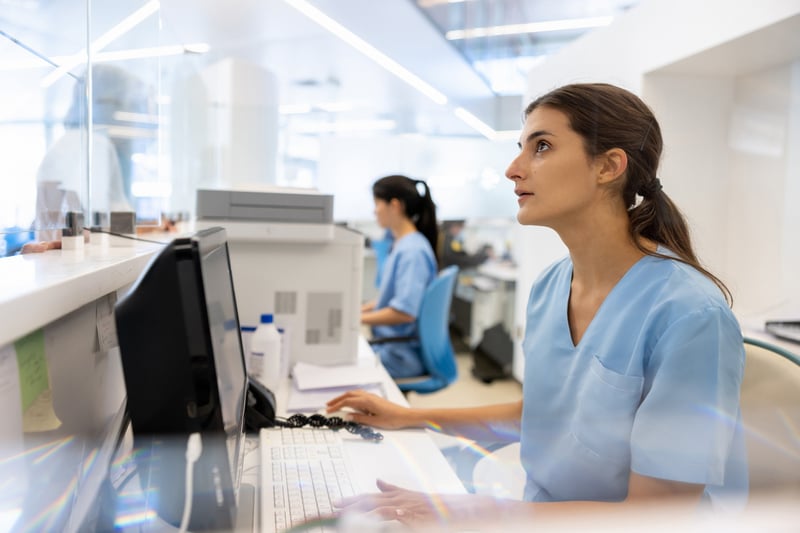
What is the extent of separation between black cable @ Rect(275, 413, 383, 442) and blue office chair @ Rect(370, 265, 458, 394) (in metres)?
0.98

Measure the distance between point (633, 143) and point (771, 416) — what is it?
0.46 meters

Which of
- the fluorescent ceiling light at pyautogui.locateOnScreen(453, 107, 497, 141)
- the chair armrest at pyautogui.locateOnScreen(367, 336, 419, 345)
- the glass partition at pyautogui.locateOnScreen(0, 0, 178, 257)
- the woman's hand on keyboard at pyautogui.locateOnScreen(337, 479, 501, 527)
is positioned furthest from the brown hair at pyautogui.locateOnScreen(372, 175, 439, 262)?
the woman's hand on keyboard at pyautogui.locateOnScreen(337, 479, 501, 527)

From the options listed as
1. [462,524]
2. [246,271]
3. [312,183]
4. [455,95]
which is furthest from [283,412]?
[455,95]

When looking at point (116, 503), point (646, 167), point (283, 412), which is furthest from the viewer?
point (283, 412)

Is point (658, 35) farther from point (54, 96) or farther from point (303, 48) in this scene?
point (54, 96)

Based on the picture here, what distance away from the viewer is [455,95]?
5.74 feet

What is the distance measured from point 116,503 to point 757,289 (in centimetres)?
205

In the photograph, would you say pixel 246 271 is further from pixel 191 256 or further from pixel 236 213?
pixel 191 256

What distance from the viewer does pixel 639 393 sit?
2.60ft

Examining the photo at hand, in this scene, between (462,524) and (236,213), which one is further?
(236,213)

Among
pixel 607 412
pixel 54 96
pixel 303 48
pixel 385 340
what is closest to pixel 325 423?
pixel 607 412

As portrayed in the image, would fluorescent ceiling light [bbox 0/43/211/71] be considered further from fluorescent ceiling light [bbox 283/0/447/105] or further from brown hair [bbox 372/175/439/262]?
brown hair [bbox 372/175/439/262]

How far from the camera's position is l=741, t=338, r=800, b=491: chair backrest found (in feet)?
2.61

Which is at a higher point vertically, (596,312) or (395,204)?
(395,204)
